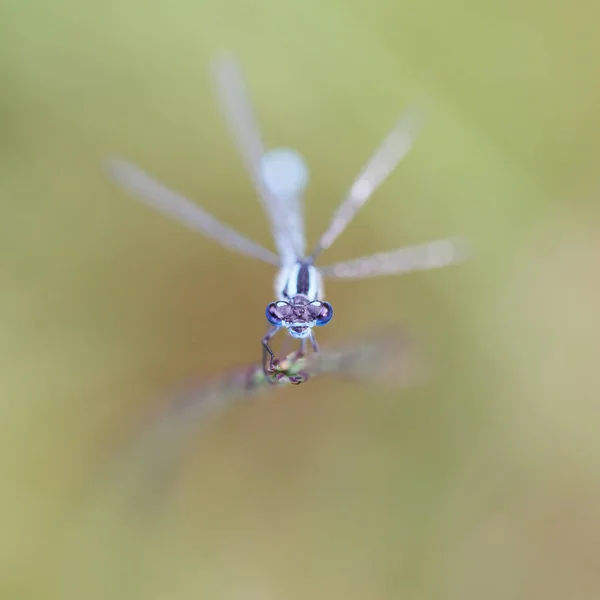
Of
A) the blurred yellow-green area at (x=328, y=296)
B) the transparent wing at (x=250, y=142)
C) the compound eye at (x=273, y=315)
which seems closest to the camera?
the compound eye at (x=273, y=315)

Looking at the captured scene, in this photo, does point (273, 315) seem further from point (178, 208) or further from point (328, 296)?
point (328, 296)

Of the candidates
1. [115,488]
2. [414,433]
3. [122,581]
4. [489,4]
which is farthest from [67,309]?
[489,4]

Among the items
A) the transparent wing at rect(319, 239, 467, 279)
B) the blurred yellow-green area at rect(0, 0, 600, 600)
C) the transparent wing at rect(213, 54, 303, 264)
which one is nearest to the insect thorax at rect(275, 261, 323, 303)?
the transparent wing at rect(213, 54, 303, 264)

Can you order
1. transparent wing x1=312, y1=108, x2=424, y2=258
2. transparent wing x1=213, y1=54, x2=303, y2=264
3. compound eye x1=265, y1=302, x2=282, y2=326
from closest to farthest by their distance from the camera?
compound eye x1=265, y1=302, x2=282, y2=326, transparent wing x1=312, y1=108, x2=424, y2=258, transparent wing x1=213, y1=54, x2=303, y2=264

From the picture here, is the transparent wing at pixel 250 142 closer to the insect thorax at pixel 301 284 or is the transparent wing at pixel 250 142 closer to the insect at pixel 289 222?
the insect at pixel 289 222

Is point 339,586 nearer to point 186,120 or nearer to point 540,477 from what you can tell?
point 540,477

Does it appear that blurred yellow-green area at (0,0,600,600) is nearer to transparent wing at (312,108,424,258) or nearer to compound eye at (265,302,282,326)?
transparent wing at (312,108,424,258)

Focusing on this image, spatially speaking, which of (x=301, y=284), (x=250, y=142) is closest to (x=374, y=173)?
(x=250, y=142)

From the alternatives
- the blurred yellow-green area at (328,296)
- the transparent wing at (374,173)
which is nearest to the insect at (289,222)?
the transparent wing at (374,173)
